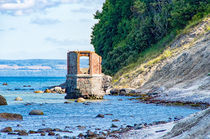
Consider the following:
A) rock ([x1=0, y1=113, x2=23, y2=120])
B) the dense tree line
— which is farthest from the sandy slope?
the dense tree line

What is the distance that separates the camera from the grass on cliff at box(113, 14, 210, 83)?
67.9m

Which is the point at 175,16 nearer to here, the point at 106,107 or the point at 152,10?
the point at 152,10

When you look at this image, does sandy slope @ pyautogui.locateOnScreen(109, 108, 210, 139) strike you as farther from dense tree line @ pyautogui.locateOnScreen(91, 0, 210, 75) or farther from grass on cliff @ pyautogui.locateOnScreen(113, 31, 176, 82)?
dense tree line @ pyautogui.locateOnScreen(91, 0, 210, 75)

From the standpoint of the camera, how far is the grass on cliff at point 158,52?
2672 inches

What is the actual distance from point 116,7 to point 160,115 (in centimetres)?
6765

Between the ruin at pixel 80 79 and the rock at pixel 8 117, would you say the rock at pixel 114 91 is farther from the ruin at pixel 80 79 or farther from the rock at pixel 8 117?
the rock at pixel 8 117

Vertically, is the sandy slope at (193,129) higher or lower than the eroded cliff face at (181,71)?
lower

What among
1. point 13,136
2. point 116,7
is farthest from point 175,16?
point 13,136

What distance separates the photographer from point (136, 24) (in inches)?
3492

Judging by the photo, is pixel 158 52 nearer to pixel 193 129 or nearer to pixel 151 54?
pixel 151 54

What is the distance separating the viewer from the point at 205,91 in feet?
143

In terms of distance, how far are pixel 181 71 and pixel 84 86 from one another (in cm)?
1391

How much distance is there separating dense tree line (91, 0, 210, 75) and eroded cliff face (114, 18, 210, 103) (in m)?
5.57

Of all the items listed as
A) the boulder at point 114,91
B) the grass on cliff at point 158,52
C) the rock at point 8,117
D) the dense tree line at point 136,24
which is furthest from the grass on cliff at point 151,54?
the rock at point 8,117
